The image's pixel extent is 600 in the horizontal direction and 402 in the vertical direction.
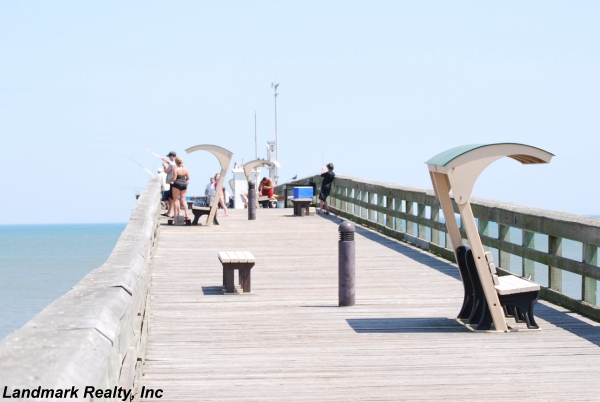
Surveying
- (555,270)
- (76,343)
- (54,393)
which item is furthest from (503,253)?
(54,393)

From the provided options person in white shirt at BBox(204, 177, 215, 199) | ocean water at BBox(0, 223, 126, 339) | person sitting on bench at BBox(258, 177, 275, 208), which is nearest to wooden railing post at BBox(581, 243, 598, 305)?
person in white shirt at BBox(204, 177, 215, 199)

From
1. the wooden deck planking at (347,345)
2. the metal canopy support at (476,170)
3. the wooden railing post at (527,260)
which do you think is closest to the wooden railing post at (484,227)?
the wooden deck planking at (347,345)

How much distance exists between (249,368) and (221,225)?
15.8 m

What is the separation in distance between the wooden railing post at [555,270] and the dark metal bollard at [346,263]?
6.85ft

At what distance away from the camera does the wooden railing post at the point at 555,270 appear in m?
9.71

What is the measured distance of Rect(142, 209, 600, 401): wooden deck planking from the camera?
636 centimetres

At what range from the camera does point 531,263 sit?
10.8 meters

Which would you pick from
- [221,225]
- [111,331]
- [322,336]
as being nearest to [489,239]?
[322,336]

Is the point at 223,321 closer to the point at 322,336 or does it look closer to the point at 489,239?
the point at 322,336

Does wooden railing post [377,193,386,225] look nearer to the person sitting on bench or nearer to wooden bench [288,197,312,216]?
wooden bench [288,197,312,216]

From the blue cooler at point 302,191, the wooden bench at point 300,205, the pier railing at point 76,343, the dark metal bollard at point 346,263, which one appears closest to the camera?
the pier railing at point 76,343

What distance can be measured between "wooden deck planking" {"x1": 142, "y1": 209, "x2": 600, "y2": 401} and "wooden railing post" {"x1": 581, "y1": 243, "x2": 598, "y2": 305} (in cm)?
23

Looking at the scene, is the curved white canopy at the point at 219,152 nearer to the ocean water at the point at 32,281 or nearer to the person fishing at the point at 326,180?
the person fishing at the point at 326,180

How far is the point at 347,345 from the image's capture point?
7891 mm
